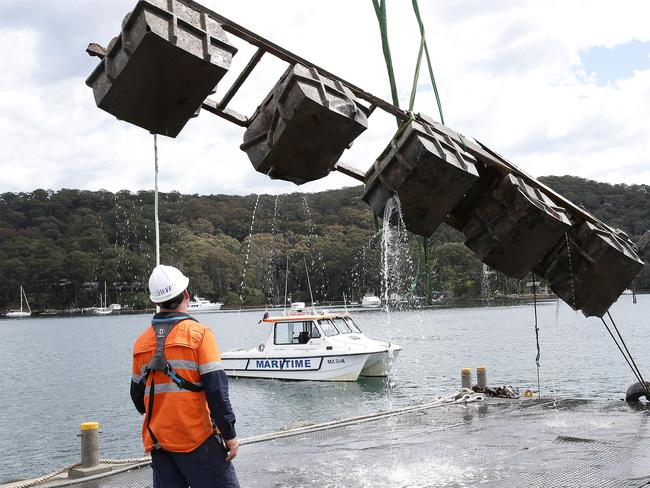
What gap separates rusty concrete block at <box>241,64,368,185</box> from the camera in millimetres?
5949

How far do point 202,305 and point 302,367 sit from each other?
4616 inches

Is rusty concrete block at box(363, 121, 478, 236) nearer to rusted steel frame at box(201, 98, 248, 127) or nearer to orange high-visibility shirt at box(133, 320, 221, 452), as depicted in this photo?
rusted steel frame at box(201, 98, 248, 127)

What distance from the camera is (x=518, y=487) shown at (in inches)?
274

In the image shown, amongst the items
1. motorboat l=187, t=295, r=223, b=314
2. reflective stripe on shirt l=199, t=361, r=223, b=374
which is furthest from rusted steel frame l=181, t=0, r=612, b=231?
motorboat l=187, t=295, r=223, b=314

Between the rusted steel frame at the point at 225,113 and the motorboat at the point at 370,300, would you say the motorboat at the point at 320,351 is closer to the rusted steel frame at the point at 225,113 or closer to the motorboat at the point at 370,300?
the rusted steel frame at the point at 225,113

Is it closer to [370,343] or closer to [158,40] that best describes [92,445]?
[158,40]

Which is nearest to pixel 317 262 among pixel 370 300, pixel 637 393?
pixel 370 300

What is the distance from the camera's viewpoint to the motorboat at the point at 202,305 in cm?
14288

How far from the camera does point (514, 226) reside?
7188mm

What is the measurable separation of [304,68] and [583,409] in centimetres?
886

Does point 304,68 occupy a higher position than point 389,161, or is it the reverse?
point 304,68

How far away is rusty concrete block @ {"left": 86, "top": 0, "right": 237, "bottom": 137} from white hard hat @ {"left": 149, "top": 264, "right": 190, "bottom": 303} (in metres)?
1.75

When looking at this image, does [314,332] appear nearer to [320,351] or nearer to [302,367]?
[320,351]

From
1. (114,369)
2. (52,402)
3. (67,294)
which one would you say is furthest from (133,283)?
(52,402)
